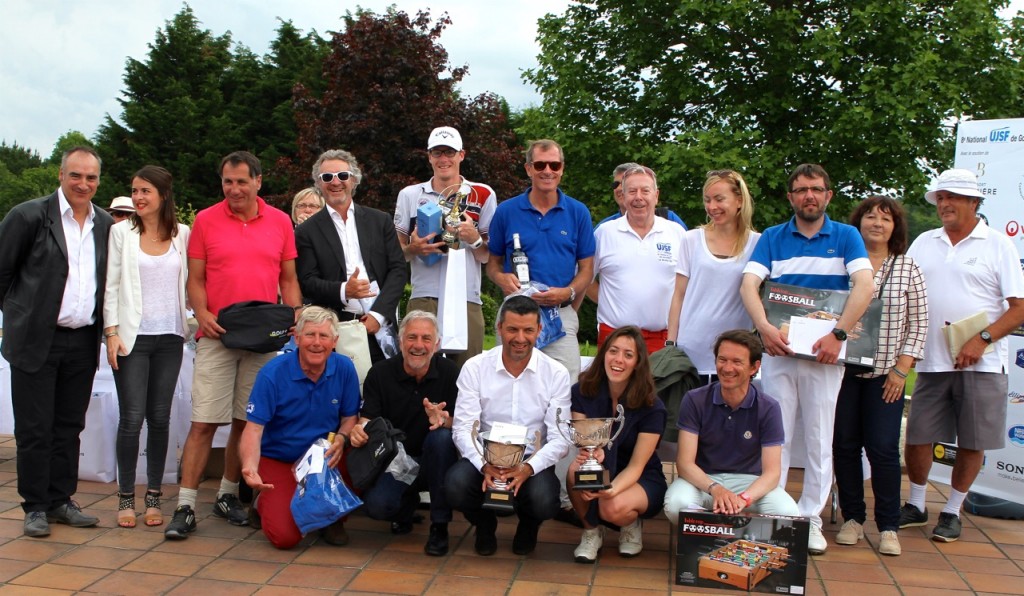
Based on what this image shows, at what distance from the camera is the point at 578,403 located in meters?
4.38

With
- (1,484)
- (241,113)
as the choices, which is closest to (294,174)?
(241,113)

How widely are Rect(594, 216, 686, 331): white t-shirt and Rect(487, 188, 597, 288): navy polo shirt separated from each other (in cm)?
14

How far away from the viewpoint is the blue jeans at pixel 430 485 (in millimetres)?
4316

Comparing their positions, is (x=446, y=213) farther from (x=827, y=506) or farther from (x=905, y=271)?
(x=827, y=506)

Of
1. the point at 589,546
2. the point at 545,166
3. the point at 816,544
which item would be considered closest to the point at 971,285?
the point at 816,544

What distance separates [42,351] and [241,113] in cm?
2677

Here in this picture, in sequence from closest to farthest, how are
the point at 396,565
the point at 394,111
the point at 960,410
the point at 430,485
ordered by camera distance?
the point at 396,565
the point at 430,485
the point at 960,410
the point at 394,111

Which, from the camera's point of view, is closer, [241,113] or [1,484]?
[1,484]

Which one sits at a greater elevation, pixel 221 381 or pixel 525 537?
pixel 221 381

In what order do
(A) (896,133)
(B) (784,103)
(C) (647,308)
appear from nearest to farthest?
(C) (647,308), (A) (896,133), (B) (784,103)

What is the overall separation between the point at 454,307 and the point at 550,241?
0.67 metres

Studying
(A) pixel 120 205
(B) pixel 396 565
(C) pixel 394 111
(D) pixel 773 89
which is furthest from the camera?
(C) pixel 394 111

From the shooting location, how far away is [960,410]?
488cm

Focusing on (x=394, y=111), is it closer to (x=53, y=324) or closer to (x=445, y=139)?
(x=445, y=139)
